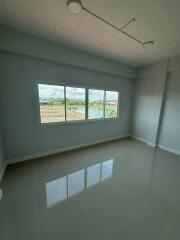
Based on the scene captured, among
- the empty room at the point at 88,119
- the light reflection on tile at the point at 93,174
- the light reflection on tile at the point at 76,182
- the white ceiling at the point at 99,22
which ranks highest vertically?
the white ceiling at the point at 99,22

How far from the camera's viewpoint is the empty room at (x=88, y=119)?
1447 mm

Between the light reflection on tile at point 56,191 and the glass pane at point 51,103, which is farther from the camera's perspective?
the glass pane at point 51,103

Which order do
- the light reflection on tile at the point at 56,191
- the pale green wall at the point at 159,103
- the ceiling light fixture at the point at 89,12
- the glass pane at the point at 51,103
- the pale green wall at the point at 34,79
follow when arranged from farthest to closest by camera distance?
the pale green wall at the point at 159,103 < the glass pane at the point at 51,103 < the pale green wall at the point at 34,79 < the light reflection on tile at the point at 56,191 < the ceiling light fixture at the point at 89,12

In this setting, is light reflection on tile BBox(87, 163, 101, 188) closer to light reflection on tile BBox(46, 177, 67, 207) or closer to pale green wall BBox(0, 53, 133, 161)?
light reflection on tile BBox(46, 177, 67, 207)

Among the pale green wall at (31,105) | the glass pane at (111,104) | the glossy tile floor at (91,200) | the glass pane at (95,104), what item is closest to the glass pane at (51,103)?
the pale green wall at (31,105)

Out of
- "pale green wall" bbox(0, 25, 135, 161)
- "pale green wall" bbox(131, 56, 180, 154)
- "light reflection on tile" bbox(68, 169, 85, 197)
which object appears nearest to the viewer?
"light reflection on tile" bbox(68, 169, 85, 197)

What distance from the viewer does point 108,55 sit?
3186 mm

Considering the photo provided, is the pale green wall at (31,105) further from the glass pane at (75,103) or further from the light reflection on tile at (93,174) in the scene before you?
the light reflection on tile at (93,174)

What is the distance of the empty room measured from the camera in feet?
4.75

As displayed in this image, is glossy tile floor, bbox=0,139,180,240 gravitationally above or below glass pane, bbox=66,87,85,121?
below

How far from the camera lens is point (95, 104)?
3715 mm

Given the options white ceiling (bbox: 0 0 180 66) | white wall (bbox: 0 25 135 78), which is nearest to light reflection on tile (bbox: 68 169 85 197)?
white wall (bbox: 0 25 135 78)

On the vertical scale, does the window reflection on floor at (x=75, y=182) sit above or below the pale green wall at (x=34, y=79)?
below

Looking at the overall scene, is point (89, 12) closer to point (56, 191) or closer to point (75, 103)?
point (75, 103)
